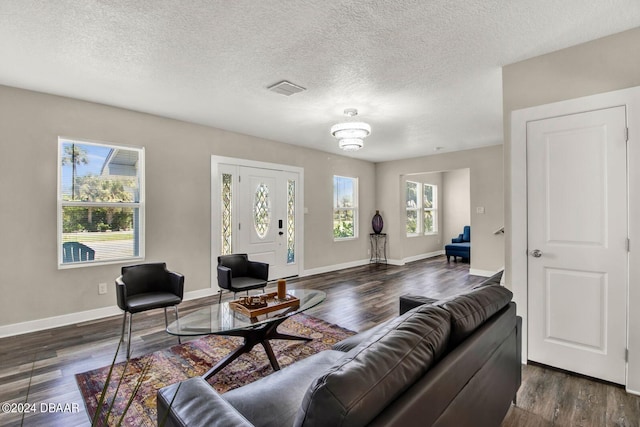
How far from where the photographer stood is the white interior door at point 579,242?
91.2 inches

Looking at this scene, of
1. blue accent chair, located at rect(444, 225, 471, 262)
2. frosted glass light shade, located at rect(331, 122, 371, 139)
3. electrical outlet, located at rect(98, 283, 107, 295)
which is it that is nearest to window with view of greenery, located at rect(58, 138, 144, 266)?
electrical outlet, located at rect(98, 283, 107, 295)

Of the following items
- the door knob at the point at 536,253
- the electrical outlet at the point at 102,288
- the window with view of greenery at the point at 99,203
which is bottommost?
the electrical outlet at the point at 102,288

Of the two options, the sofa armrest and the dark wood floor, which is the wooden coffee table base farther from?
the sofa armrest

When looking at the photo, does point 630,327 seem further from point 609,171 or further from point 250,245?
point 250,245

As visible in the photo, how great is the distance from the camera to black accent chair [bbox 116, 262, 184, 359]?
9.35 feet

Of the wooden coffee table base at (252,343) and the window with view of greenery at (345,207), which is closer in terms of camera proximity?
the wooden coffee table base at (252,343)

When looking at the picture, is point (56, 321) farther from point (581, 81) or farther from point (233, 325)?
point (581, 81)

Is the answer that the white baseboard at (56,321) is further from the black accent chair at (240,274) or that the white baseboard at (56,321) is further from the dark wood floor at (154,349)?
the black accent chair at (240,274)

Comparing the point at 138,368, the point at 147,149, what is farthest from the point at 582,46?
the point at 147,149

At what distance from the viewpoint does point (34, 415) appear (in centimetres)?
202

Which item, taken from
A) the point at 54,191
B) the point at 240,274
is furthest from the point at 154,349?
the point at 54,191

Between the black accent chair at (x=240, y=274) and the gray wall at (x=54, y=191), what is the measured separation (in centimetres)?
90

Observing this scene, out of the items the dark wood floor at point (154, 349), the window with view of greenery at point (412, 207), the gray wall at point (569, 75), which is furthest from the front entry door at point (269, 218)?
the gray wall at point (569, 75)

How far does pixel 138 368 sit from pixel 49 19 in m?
2.58
